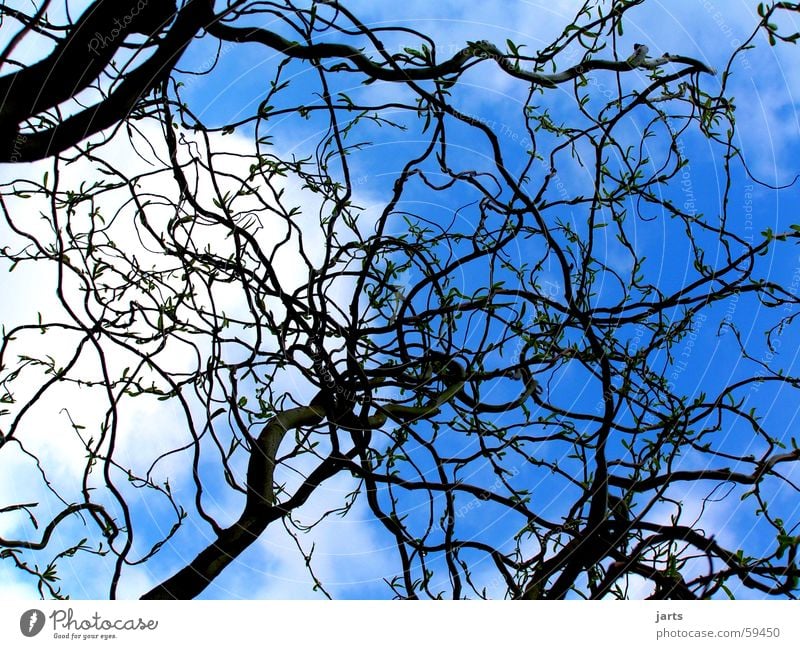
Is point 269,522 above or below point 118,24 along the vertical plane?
below

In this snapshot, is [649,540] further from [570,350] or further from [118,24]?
[118,24]

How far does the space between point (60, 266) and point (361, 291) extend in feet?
1.33

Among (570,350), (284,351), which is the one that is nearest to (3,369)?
(284,351)

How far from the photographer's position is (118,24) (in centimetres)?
98

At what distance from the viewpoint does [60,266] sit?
970mm
